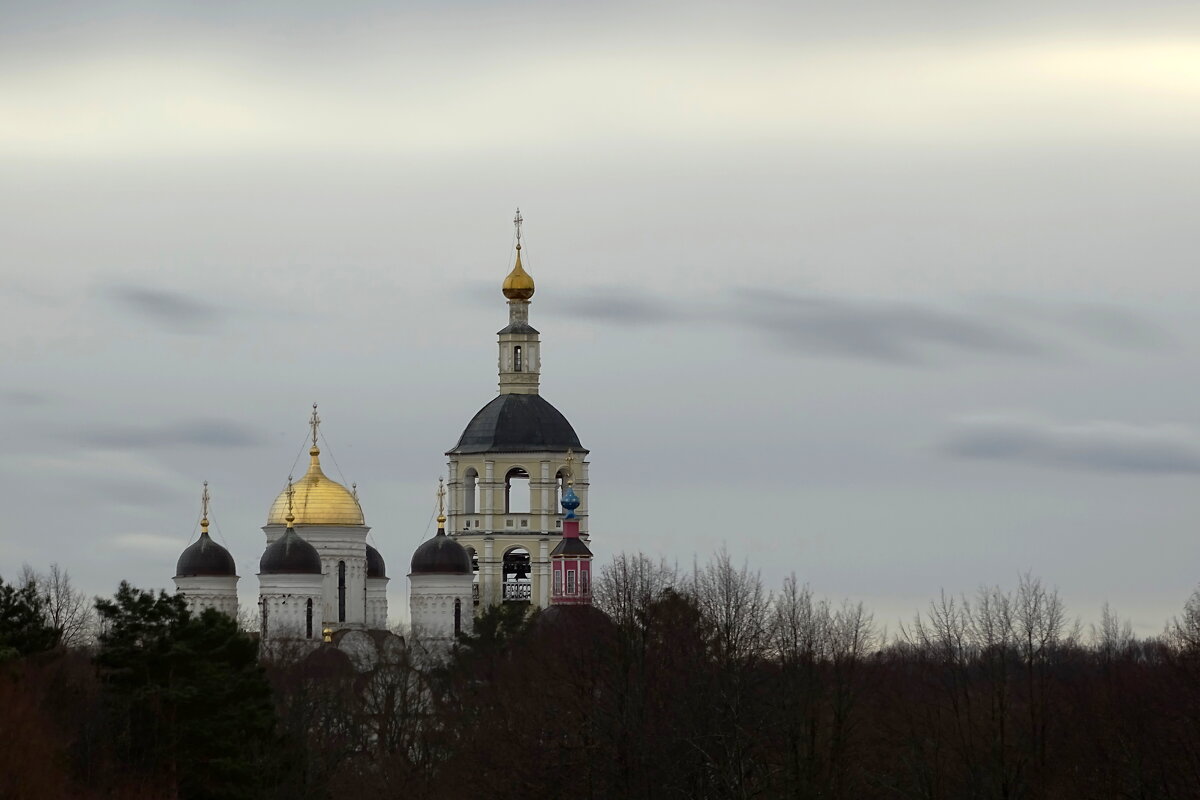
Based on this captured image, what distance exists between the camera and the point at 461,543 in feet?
343

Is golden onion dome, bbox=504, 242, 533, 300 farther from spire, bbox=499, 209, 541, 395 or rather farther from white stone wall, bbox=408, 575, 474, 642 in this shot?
white stone wall, bbox=408, 575, 474, 642

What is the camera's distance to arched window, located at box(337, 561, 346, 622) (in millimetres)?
99562

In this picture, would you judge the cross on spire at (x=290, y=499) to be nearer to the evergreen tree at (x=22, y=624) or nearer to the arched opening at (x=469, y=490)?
the arched opening at (x=469, y=490)

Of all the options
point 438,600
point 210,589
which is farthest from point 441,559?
point 210,589

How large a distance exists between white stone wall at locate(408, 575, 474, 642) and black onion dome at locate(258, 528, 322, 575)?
3789 millimetres

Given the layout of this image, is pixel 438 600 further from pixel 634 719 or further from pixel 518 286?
pixel 634 719

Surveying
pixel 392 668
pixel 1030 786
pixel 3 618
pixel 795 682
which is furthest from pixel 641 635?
pixel 392 668

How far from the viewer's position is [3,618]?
50.4m

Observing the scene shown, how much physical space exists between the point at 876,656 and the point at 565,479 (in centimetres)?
3438

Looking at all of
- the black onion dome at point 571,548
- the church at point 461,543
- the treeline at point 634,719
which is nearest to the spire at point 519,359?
the church at point 461,543

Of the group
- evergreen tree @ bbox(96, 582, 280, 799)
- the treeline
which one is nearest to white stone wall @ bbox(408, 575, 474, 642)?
the treeline

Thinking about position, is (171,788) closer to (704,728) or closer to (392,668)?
(704,728)

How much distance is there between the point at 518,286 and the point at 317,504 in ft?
43.8

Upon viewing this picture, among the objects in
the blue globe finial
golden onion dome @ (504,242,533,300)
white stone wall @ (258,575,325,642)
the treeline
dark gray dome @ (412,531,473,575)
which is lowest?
the treeline
